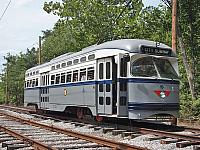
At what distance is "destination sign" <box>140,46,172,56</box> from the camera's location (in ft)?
43.0

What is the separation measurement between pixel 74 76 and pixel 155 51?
4566mm

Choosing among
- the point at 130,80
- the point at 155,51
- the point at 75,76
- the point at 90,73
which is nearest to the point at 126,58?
the point at 130,80

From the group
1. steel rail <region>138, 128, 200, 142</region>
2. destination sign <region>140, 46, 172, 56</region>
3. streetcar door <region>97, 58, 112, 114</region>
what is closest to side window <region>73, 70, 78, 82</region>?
streetcar door <region>97, 58, 112, 114</region>

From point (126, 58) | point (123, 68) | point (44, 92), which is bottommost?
point (44, 92)

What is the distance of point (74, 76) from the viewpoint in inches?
653

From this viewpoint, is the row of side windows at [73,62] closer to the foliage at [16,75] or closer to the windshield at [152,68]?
the windshield at [152,68]

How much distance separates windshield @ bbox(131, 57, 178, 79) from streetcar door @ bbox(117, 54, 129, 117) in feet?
0.99

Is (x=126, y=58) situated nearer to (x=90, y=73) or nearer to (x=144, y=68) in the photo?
(x=144, y=68)

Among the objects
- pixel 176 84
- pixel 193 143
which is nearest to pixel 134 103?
pixel 176 84

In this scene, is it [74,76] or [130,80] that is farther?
[74,76]

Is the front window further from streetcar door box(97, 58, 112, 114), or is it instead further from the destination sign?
streetcar door box(97, 58, 112, 114)

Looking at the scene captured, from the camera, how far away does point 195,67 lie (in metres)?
24.8

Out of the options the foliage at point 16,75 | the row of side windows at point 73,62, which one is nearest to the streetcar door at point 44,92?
the row of side windows at point 73,62

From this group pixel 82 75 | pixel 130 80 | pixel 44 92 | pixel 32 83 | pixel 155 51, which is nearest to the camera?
pixel 130 80
